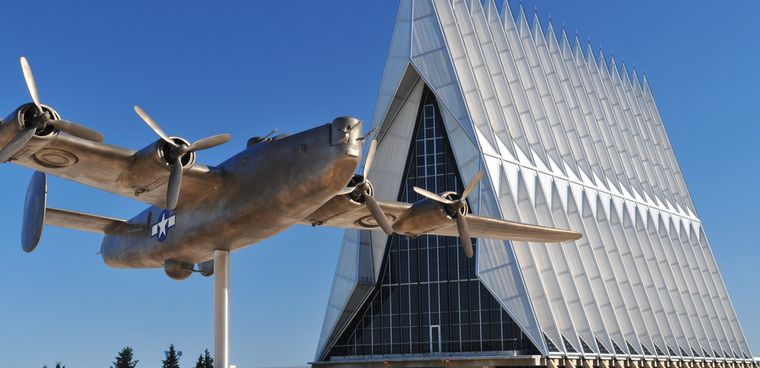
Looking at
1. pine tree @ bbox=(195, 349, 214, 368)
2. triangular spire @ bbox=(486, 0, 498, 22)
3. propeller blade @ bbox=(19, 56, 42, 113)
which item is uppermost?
triangular spire @ bbox=(486, 0, 498, 22)

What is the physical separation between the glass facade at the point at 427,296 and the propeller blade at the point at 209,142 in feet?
113

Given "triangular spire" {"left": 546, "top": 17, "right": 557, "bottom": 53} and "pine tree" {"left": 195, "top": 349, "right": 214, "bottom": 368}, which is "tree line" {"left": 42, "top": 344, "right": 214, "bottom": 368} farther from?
"triangular spire" {"left": 546, "top": 17, "right": 557, "bottom": 53}

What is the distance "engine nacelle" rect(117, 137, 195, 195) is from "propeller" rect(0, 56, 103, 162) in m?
2.02

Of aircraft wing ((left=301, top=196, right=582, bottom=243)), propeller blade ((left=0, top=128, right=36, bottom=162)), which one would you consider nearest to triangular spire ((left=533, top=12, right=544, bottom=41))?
aircraft wing ((left=301, top=196, right=582, bottom=243))

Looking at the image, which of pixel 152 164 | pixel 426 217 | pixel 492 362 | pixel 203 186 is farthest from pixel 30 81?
pixel 492 362

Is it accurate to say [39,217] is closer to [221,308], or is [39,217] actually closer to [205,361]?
[221,308]

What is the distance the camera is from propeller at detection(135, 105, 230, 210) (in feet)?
Answer: 73.6

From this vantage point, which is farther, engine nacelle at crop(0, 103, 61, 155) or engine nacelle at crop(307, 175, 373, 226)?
engine nacelle at crop(307, 175, 373, 226)

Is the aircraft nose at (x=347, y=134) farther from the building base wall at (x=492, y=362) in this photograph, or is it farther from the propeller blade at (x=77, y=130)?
the building base wall at (x=492, y=362)

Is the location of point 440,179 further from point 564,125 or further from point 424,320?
point 564,125

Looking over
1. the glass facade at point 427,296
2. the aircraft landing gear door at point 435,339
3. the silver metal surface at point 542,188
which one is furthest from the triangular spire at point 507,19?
the aircraft landing gear door at point 435,339

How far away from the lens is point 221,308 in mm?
27656

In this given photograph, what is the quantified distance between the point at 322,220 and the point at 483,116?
3143cm

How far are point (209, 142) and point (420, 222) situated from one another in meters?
10.4
